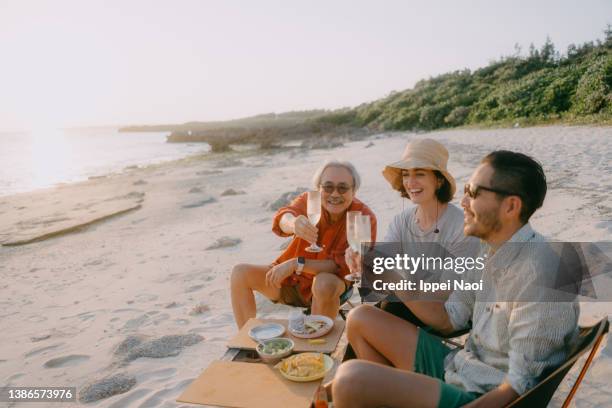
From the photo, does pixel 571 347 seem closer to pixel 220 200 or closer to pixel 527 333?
pixel 527 333

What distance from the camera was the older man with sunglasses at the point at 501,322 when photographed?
1808 millimetres

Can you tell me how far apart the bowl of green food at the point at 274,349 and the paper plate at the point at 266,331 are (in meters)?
0.09

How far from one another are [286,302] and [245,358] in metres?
1.22

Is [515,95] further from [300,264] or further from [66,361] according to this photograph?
[66,361]

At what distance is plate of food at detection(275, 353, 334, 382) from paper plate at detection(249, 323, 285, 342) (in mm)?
337

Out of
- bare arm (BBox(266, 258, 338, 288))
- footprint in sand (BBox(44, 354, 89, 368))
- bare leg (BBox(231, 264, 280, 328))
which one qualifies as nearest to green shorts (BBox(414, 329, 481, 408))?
bare arm (BBox(266, 258, 338, 288))

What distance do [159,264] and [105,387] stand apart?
3487mm

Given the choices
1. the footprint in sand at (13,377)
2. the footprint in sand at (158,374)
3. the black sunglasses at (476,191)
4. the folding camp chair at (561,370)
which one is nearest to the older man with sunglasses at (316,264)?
the footprint in sand at (158,374)

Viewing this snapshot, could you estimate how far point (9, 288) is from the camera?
255 inches

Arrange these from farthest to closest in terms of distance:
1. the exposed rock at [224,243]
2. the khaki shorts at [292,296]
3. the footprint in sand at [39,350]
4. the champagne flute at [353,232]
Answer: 1. the exposed rock at [224,243]
2. the footprint in sand at [39,350]
3. the khaki shorts at [292,296]
4. the champagne flute at [353,232]

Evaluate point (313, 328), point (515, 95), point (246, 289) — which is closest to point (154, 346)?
point (246, 289)

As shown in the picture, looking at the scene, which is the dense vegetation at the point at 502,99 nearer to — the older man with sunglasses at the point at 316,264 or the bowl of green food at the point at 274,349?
the older man with sunglasses at the point at 316,264

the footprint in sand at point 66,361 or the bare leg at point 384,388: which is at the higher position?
the bare leg at point 384,388

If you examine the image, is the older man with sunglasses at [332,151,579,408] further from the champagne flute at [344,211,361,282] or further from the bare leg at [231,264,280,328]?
the bare leg at [231,264,280,328]
